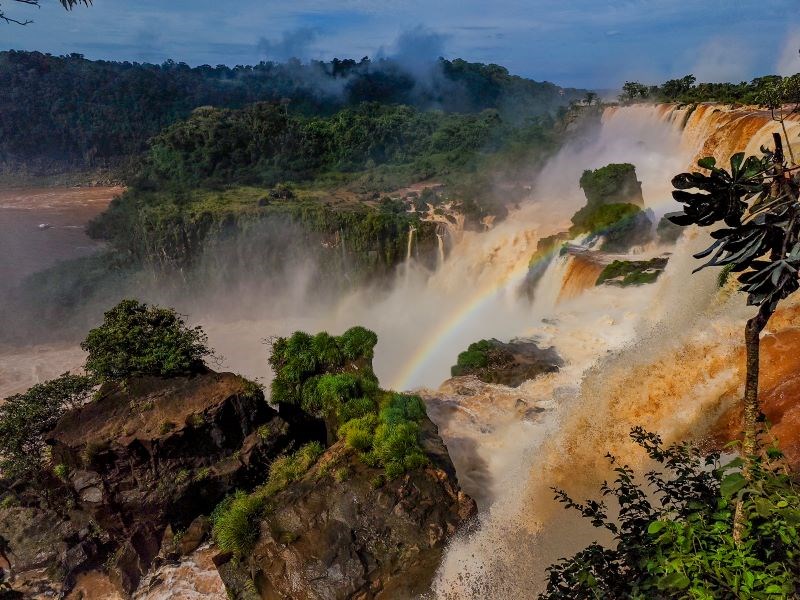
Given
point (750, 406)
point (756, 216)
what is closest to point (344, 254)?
point (750, 406)

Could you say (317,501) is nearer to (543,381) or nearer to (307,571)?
(307,571)

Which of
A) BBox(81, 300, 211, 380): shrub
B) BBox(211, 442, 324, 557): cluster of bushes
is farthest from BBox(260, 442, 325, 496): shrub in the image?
BBox(81, 300, 211, 380): shrub

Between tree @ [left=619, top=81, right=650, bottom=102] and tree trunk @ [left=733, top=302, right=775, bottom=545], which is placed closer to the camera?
tree trunk @ [left=733, top=302, right=775, bottom=545]

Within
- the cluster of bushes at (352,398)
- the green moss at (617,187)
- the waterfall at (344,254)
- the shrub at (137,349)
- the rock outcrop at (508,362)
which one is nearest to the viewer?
the cluster of bushes at (352,398)

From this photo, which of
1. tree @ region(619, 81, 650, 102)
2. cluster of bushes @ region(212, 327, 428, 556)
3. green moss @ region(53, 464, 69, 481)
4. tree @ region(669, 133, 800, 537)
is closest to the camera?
tree @ region(669, 133, 800, 537)

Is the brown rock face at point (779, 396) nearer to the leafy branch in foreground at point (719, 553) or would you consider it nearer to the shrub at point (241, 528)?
the leafy branch in foreground at point (719, 553)

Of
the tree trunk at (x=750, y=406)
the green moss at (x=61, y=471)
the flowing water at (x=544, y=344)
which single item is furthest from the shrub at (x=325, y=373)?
the tree trunk at (x=750, y=406)

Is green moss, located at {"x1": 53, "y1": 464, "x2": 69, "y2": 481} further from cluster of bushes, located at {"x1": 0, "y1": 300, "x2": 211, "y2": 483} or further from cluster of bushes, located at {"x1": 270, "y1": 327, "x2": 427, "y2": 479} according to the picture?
cluster of bushes, located at {"x1": 270, "y1": 327, "x2": 427, "y2": 479}
